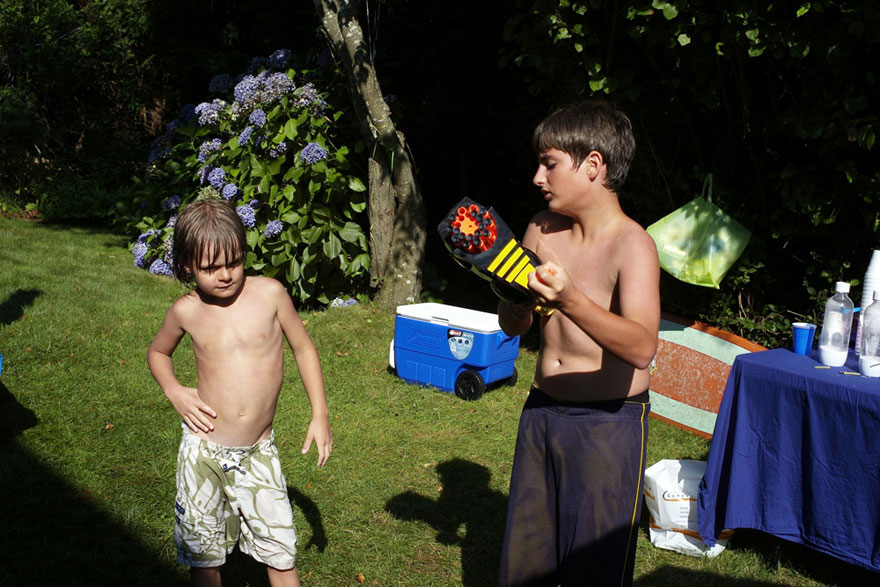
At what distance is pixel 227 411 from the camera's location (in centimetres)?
253

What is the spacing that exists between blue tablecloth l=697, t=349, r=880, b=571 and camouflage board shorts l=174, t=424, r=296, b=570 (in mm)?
2000

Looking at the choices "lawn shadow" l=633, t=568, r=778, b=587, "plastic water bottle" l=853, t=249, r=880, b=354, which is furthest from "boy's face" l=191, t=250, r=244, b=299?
"plastic water bottle" l=853, t=249, r=880, b=354

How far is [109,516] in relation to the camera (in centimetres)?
342

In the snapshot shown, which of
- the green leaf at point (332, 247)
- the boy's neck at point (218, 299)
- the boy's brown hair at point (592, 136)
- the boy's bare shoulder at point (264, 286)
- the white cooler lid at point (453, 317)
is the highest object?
the boy's brown hair at point (592, 136)

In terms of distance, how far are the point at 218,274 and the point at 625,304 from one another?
1289 millimetres

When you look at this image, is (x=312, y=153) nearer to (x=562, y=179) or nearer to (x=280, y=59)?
(x=280, y=59)

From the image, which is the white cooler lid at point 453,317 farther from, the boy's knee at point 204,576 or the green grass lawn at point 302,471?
the boy's knee at point 204,576

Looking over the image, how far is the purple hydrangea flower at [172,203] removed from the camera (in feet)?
26.5

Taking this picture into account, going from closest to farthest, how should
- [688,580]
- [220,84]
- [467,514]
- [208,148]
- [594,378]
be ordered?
[594,378]
[688,580]
[467,514]
[208,148]
[220,84]

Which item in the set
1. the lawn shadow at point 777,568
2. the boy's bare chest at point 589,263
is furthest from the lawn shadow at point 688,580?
the boy's bare chest at point 589,263

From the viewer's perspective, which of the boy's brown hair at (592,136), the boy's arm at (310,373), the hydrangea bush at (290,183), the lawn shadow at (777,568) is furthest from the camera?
the hydrangea bush at (290,183)

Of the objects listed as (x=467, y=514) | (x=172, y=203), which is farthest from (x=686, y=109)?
(x=172, y=203)

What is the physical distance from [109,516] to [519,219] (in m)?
4.99

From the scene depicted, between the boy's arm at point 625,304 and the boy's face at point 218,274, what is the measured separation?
41.9 inches
